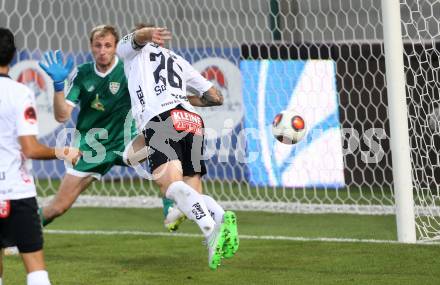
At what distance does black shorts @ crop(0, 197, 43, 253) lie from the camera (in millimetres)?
5625

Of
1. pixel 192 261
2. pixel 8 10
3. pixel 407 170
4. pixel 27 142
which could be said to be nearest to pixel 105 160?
pixel 192 261

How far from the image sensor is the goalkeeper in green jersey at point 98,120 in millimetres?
8914

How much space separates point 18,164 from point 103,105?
357 centimetres

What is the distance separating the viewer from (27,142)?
556 cm

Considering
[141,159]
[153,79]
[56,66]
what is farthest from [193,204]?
[141,159]

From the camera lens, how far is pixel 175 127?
7.47m

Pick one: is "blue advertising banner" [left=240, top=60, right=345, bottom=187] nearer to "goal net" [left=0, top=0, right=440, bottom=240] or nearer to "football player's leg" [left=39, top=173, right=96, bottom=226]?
"goal net" [left=0, top=0, right=440, bottom=240]

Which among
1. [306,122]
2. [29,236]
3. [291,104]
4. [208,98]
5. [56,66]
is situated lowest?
[306,122]

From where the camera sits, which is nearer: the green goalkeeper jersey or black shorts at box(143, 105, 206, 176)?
black shorts at box(143, 105, 206, 176)

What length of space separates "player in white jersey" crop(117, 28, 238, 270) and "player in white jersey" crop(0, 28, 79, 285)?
1516 millimetres

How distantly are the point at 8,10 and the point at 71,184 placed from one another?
6.60 metres

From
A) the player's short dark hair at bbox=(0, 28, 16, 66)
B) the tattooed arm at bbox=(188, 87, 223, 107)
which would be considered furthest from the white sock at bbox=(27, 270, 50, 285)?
the tattooed arm at bbox=(188, 87, 223, 107)

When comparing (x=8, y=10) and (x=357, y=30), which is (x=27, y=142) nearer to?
(x=357, y=30)

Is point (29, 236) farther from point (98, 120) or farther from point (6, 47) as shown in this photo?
point (98, 120)
